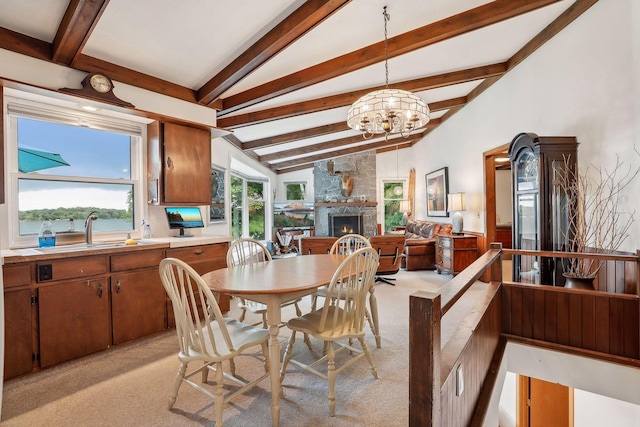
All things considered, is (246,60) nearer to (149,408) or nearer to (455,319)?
(149,408)

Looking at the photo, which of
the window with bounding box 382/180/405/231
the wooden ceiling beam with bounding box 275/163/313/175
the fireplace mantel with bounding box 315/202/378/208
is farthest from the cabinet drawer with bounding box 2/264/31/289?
the window with bounding box 382/180/405/231

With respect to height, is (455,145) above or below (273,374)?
above

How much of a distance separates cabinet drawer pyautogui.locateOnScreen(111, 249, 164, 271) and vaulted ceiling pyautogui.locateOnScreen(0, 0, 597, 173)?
1518 millimetres

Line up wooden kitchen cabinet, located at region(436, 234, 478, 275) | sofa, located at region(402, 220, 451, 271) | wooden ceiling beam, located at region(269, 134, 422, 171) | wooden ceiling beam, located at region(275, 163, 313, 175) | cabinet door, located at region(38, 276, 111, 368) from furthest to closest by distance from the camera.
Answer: wooden ceiling beam, located at region(275, 163, 313, 175), wooden ceiling beam, located at region(269, 134, 422, 171), sofa, located at region(402, 220, 451, 271), wooden kitchen cabinet, located at region(436, 234, 478, 275), cabinet door, located at region(38, 276, 111, 368)

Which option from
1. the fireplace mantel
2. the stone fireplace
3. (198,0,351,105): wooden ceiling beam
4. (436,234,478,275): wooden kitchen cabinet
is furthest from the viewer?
the stone fireplace

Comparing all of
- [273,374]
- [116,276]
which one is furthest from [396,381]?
[116,276]

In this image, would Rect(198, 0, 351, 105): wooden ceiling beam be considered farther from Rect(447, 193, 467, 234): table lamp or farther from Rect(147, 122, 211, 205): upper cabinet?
Rect(447, 193, 467, 234): table lamp

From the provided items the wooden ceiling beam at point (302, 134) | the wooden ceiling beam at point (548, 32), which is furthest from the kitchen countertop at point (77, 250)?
the wooden ceiling beam at point (548, 32)

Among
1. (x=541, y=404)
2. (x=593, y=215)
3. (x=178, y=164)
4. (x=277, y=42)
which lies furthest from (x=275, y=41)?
(x=541, y=404)

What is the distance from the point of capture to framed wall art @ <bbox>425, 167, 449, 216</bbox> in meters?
6.19

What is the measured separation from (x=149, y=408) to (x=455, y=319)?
2.79 meters

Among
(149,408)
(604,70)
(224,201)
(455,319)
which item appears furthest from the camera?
(224,201)

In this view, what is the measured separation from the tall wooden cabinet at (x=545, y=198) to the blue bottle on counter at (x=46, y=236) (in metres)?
4.34

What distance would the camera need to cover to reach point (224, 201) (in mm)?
5113
